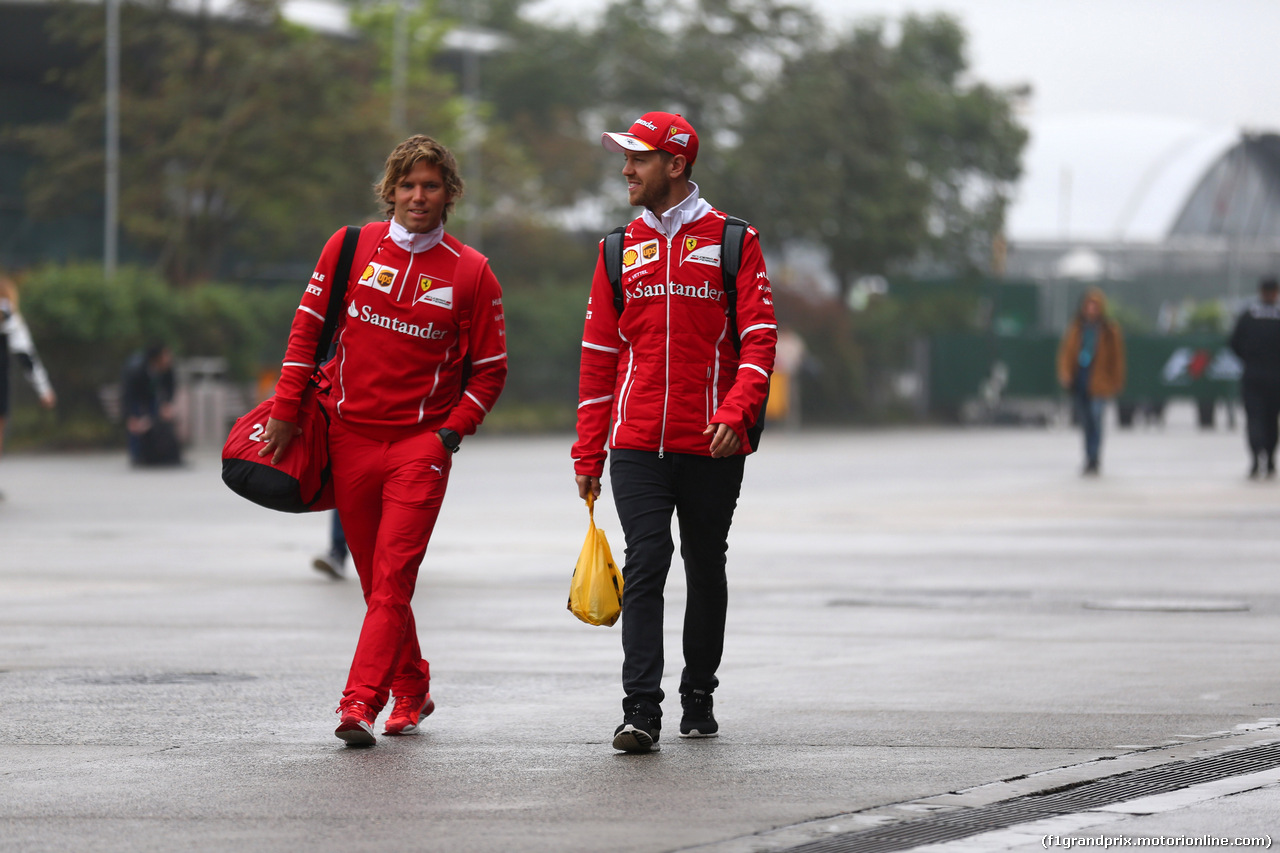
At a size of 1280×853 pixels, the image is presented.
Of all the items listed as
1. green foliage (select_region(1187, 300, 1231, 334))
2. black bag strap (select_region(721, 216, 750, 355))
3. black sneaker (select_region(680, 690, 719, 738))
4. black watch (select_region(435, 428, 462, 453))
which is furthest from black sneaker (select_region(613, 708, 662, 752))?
green foliage (select_region(1187, 300, 1231, 334))

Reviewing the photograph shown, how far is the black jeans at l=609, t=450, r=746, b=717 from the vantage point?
645cm

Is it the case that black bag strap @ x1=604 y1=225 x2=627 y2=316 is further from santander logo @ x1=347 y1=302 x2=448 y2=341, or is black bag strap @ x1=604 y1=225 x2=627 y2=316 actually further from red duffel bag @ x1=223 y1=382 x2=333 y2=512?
red duffel bag @ x1=223 y1=382 x2=333 y2=512

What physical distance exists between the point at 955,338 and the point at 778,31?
7.36 m

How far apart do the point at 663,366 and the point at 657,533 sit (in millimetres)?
516

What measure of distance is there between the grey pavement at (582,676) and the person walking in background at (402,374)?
626 millimetres

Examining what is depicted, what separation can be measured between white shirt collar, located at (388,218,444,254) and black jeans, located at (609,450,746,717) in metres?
0.91

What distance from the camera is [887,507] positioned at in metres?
18.2

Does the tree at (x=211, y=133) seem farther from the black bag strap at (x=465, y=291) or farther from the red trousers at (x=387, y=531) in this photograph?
the red trousers at (x=387, y=531)

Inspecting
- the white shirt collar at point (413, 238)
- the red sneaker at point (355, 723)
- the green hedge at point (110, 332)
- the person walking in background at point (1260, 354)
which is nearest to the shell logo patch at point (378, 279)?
the white shirt collar at point (413, 238)

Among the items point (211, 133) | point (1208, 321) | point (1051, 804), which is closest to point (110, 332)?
point (211, 133)

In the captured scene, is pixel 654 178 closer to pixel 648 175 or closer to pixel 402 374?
pixel 648 175

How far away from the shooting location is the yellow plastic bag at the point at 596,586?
657 cm

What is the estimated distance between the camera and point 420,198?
674 centimetres

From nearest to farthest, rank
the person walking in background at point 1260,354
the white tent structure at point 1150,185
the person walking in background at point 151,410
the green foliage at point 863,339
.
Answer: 1. the person walking in background at point 1260,354
2. the person walking in background at point 151,410
3. the green foliage at point 863,339
4. the white tent structure at point 1150,185
